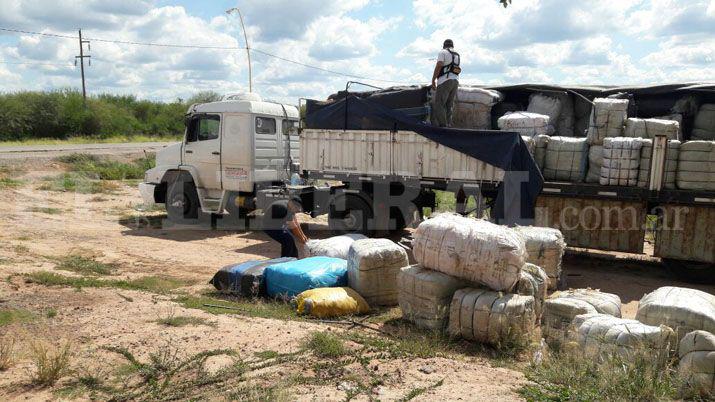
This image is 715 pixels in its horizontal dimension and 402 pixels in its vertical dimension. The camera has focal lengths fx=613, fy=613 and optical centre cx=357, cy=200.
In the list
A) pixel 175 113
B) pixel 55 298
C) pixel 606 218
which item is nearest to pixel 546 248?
pixel 606 218

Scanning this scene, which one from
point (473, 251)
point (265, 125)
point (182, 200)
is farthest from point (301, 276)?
point (182, 200)

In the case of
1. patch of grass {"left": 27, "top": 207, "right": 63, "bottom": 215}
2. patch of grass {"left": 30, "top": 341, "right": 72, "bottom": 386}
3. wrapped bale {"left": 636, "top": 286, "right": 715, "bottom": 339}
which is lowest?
patch of grass {"left": 27, "top": 207, "right": 63, "bottom": 215}

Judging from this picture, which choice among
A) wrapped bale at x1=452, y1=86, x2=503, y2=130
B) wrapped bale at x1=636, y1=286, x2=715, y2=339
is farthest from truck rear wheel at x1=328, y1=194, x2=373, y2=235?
wrapped bale at x1=636, y1=286, x2=715, y2=339

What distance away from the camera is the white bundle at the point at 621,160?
8.88 m

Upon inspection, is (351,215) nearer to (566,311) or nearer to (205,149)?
(205,149)

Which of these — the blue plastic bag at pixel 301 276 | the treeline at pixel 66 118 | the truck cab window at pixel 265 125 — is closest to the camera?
the blue plastic bag at pixel 301 276

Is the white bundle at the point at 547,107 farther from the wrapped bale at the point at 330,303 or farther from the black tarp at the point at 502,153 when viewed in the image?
the wrapped bale at the point at 330,303

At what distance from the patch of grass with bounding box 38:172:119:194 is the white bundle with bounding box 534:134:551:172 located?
13583 mm

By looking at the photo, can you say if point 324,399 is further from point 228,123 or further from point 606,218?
point 228,123

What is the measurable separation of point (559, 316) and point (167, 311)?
404cm

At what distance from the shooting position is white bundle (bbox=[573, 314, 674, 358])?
485cm

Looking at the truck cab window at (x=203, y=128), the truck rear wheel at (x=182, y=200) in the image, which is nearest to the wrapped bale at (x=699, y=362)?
the truck cab window at (x=203, y=128)

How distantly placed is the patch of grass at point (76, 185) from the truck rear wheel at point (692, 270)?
1544 centimetres

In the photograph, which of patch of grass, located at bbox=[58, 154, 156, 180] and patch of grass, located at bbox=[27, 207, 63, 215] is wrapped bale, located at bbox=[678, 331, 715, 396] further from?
patch of grass, located at bbox=[58, 154, 156, 180]
